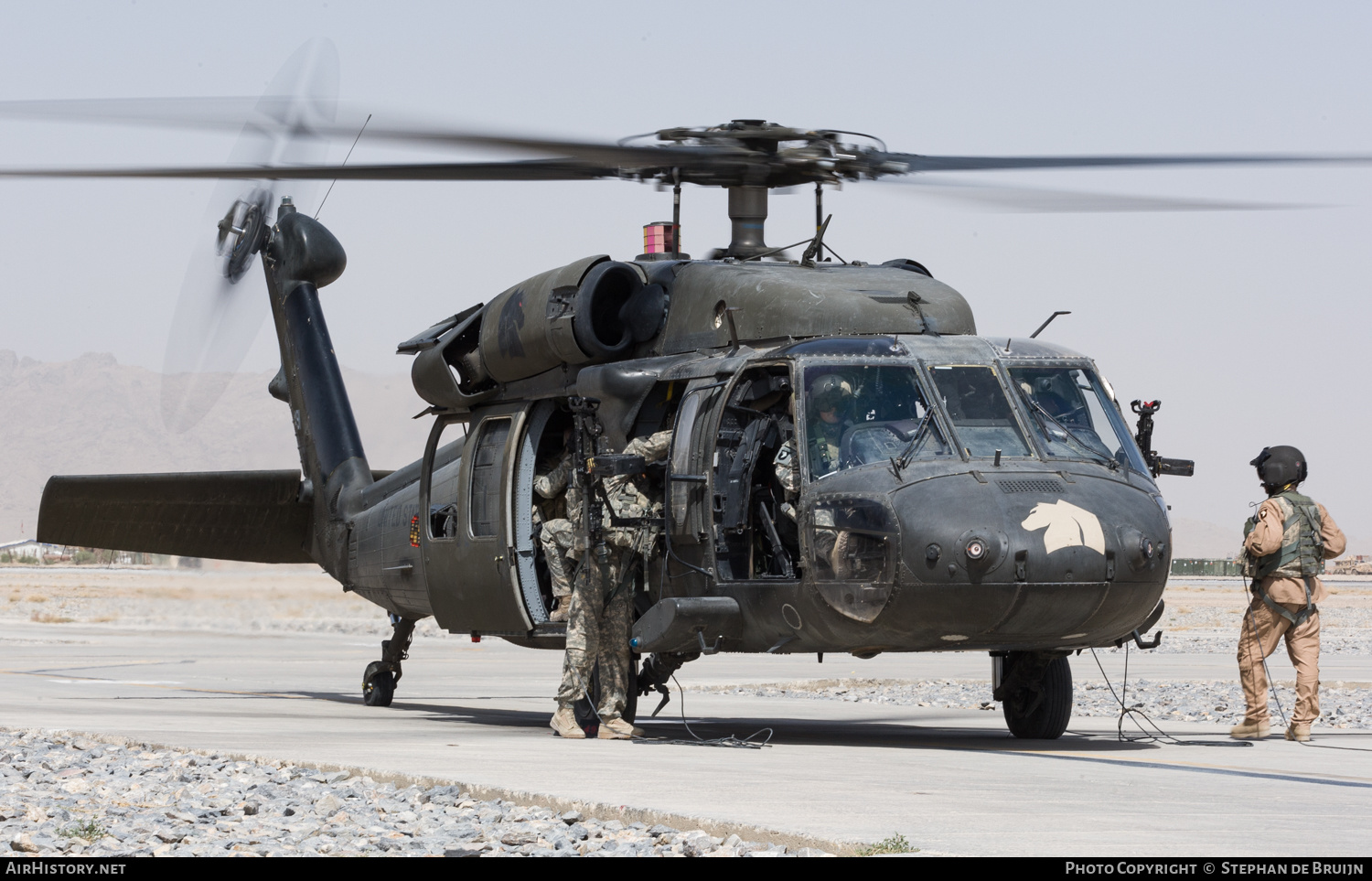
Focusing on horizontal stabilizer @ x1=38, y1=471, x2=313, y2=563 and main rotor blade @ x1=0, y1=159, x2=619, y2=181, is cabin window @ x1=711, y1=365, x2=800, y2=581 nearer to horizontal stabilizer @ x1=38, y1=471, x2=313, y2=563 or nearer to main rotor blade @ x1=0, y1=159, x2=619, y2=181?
main rotor blade @ x1=0, y1=159, x2=619, y2=181

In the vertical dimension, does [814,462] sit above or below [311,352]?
below

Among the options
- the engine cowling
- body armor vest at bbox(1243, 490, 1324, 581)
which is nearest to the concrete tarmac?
body armor vest at bbox(1243, 490, 1324, 581)

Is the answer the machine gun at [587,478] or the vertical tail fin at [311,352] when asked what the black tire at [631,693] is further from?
the vertical tail fin at [311,352]

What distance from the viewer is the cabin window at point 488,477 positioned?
39.0 ft

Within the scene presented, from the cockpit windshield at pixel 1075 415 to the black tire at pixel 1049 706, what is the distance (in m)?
1.75

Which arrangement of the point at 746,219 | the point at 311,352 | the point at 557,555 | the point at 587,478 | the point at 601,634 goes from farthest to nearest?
1. the point at 311,352
2. the point at 746,219
3. the point at 557,555
4. the point at 601,634
5. the point at 587,478

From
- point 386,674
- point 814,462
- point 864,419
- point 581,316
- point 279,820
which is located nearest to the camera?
point 279,820

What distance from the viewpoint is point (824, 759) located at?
9070mm

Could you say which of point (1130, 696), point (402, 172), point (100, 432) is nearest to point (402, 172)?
point (402, 172)

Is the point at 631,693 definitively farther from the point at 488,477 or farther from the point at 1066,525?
the point at 1066,525

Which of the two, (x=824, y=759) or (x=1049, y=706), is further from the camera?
(x=1049, y=706)

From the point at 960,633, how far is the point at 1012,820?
2761 millimetres

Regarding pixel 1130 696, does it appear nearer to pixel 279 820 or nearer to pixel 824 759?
pixel 824 759

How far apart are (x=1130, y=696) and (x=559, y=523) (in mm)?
7273
